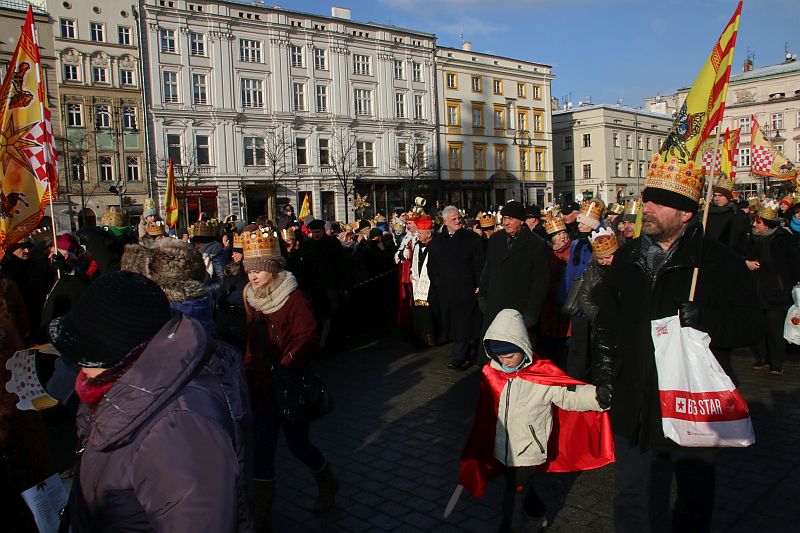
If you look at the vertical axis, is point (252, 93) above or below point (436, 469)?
above

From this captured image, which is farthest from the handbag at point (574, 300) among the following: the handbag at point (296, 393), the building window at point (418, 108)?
the building window at point (418, 108)

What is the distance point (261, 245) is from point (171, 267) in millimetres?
728

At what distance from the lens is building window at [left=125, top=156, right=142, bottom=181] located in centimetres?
4303

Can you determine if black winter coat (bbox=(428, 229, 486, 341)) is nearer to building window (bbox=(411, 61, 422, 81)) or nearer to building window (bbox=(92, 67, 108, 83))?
building window (bbox=(92, 67, 108, 83))

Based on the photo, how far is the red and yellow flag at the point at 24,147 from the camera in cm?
627

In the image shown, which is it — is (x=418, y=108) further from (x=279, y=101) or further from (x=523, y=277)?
(x=523, y=277)

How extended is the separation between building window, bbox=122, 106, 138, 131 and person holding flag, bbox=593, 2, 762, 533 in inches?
1770

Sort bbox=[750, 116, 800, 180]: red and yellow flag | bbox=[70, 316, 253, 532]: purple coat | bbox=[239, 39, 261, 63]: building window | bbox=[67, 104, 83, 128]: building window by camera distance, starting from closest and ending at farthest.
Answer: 1. bbox=[70, 316, 253, 532]: purple coat
2. bbox=[750, 116, 800, 180]: red and yellow flag
3. bbox=[67, 104, 83, 128]: building window
4. bbox=[239, 39, 261, 63]: building window

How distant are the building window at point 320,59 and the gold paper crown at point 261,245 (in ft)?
151

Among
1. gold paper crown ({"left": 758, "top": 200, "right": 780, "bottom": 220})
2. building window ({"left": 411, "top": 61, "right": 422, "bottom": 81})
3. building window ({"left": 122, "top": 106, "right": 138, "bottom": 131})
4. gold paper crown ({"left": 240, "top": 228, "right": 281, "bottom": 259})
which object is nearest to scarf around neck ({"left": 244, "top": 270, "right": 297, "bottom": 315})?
gold paper crown ({"left": 240, "top": 228, "right": 281, "bottom": 259})

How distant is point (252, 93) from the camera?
45.5 m

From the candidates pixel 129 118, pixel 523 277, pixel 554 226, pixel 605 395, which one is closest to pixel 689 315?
pixel 605 395

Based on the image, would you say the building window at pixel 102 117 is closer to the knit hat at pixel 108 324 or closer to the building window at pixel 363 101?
the building window at pixel 363 101

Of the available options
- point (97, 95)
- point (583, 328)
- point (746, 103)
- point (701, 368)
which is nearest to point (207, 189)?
point (97, 95)
